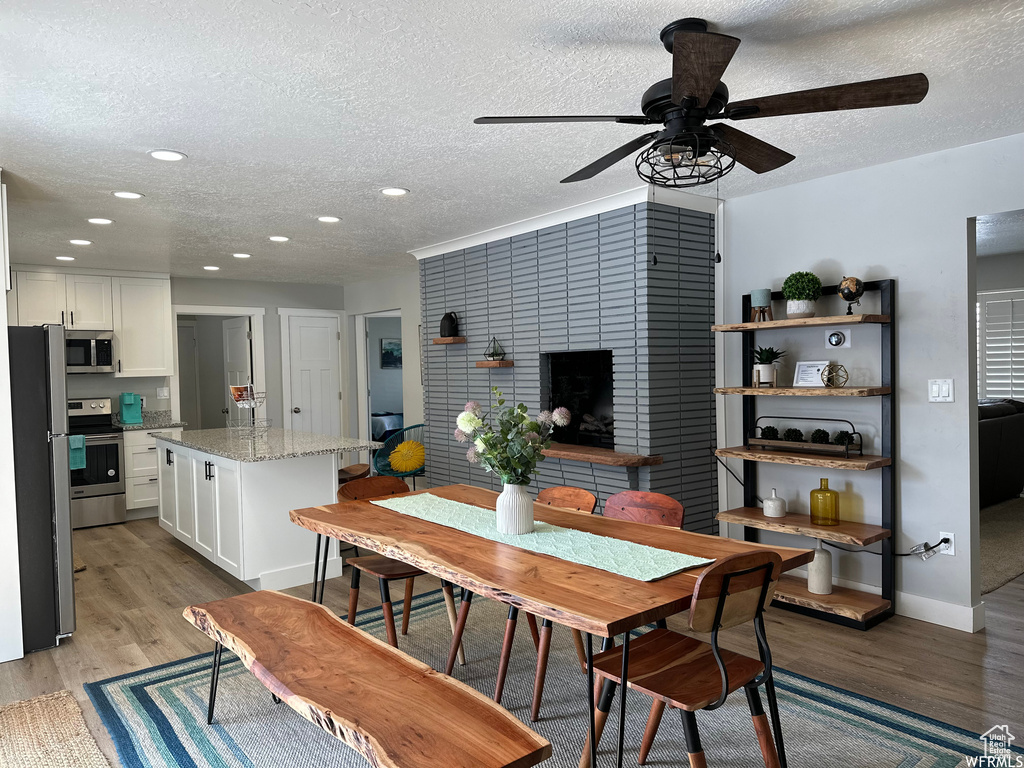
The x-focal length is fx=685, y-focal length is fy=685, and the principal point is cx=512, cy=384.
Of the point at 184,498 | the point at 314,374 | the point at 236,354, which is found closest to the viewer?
the point at 184,498

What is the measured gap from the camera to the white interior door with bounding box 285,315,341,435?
25.3ft

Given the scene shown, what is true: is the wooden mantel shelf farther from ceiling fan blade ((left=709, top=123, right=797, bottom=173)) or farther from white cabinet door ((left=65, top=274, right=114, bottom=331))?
white cabinet door ((left=65, top=274, right=114, bottom=331))

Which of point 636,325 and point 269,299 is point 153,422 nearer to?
point 269,299

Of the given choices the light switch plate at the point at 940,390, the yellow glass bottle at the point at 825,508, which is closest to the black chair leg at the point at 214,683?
the yellow glass bottle at the point at 825,508

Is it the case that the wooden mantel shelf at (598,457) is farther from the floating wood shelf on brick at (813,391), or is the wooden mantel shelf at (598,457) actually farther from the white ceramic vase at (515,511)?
the white ceramic vase at (515,511)

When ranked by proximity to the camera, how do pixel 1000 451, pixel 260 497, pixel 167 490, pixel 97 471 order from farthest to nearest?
pixel 97 471, pixel 1000 451, pixel 167 490, pixel 260 497

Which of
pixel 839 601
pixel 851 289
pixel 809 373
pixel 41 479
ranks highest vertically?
pixel 851 289

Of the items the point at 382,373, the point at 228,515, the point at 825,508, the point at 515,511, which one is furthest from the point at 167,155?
the point at 382,373

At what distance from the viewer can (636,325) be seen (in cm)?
400

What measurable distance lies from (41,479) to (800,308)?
3854 mm

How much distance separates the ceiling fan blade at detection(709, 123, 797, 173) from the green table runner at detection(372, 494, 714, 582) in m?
1.26

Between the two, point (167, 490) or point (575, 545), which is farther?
point (167, 490)

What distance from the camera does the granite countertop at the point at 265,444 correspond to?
12.3 feet

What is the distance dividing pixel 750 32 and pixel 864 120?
1.05m
